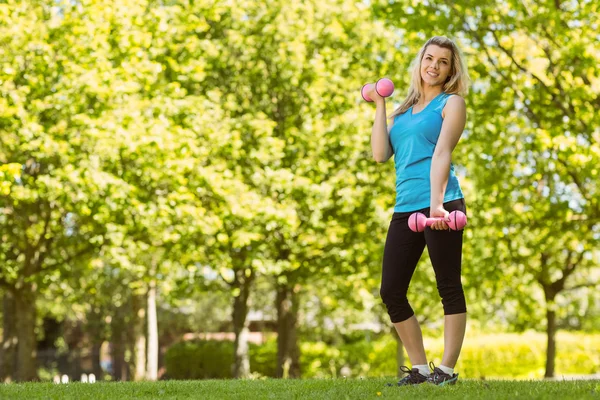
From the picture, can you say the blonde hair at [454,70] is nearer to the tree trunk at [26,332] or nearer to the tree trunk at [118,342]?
the tree trunk at [26,332]

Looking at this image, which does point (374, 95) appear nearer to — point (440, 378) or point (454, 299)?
point (454, 299)

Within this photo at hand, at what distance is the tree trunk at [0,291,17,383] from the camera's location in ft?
61.6

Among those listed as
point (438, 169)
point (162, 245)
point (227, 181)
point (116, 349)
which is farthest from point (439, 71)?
point (116, 349)

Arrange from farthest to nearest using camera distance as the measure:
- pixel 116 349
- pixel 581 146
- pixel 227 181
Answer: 1. pixel 116 349
2. pixel 227 181
3. pixel 581 146

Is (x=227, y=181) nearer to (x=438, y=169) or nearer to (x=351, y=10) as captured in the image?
(x=351, y=10)

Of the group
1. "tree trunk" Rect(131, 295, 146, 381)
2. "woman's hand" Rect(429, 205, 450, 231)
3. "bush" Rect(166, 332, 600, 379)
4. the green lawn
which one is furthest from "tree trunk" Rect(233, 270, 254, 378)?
"woman's hand" Rect(429, 205, 450, 231)

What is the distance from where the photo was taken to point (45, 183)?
1333 cm

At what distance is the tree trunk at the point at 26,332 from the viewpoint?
15695 millimetres

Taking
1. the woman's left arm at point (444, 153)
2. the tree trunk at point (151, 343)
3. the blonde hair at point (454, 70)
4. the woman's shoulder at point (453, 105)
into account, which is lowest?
the tree trunk at point (151, 343)

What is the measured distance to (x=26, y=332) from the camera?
52.9ft

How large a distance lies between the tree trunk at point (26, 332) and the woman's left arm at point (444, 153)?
12.9 metres

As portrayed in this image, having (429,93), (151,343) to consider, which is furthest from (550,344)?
(429,93)

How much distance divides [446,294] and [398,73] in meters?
13.7

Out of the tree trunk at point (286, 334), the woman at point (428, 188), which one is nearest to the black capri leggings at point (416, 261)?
the woman at point (428, 188)
